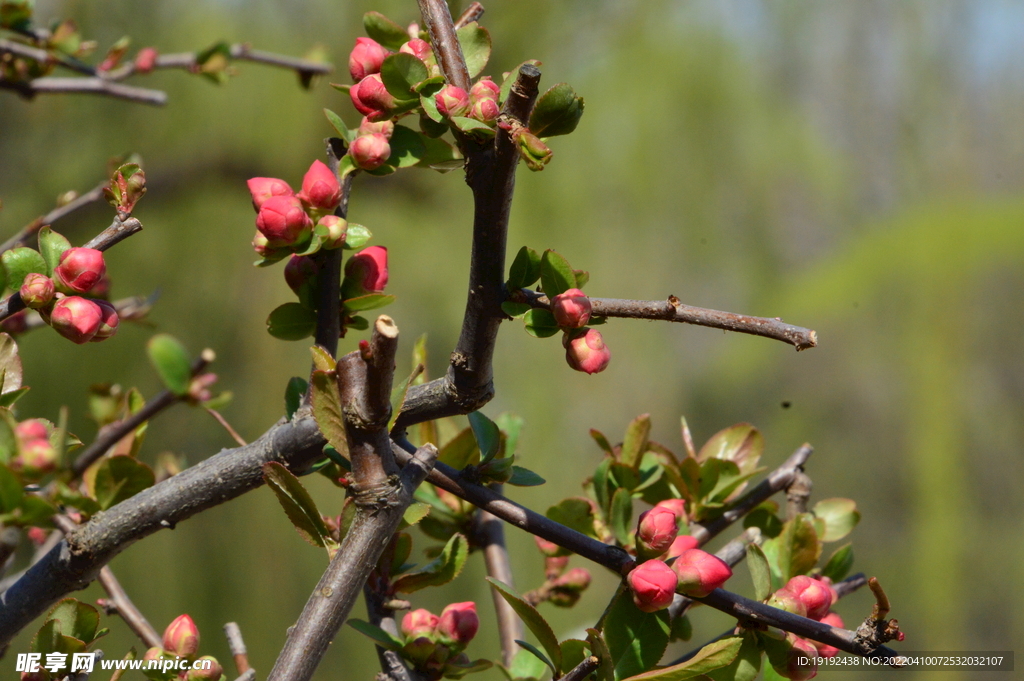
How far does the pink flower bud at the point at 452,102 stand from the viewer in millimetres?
215

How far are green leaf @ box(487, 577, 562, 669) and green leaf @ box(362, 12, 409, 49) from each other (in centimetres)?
20

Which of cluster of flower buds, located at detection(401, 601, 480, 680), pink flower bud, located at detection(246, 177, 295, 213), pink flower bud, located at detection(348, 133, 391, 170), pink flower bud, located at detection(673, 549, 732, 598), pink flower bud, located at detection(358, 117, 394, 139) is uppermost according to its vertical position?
pink flower bud, located at detection(358, 117, 394, 139)

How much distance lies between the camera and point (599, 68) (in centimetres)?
156

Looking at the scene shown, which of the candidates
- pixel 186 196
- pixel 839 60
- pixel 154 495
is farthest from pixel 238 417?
pixel 839 60

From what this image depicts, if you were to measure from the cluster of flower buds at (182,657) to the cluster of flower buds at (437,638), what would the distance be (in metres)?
0.07

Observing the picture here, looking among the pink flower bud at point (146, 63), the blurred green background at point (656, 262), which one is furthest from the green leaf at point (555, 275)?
the blurred green background at point (656, 262)

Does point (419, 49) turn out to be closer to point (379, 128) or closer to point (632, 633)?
point (379, 128)

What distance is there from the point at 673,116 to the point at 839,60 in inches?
15.9

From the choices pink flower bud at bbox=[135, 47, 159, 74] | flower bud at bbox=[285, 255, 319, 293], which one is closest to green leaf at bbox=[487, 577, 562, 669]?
flower bud at bbox=[285, 255, 319, 293]

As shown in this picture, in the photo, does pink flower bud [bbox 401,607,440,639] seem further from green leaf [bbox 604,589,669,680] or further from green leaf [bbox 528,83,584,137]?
green leaf [bbox 528,83,584,137]

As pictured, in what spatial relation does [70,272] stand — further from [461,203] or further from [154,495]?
[461,203]

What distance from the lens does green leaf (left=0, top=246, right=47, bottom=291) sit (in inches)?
10.0

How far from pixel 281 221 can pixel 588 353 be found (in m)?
0.11

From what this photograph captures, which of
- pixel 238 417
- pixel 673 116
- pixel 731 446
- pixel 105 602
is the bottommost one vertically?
pixel 238 417
